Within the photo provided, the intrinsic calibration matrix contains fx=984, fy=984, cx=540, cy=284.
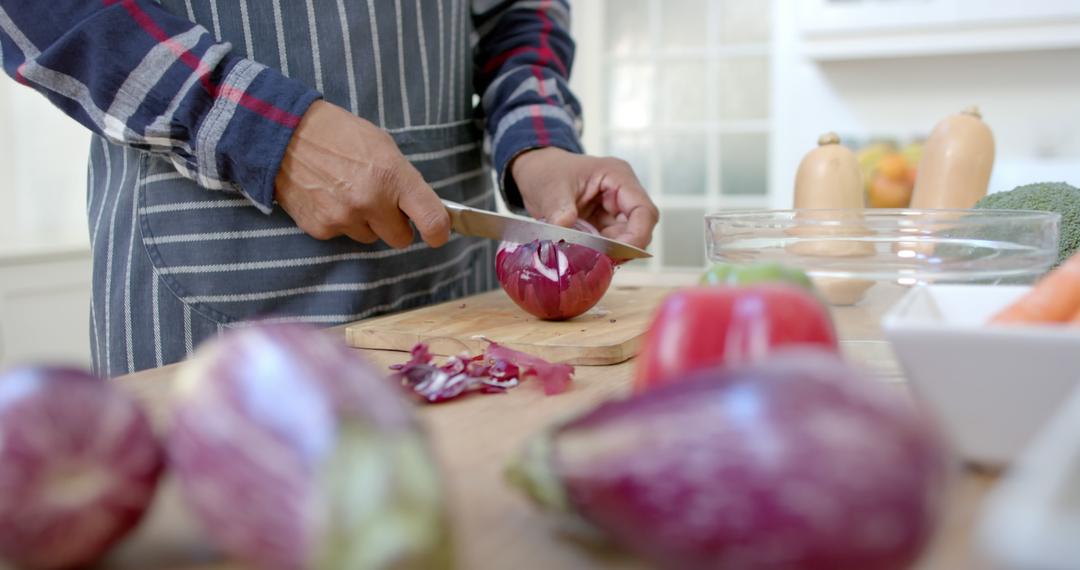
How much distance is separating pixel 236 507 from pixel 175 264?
3.09 ft

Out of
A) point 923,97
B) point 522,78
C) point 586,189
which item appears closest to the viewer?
point 586,189

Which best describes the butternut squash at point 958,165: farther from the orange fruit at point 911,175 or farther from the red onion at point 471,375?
the orange fruit at point 911,175

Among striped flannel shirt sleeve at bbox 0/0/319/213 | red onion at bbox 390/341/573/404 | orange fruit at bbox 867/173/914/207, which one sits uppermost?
striped flannel shirt sleeve at bbox 0/0/319/213

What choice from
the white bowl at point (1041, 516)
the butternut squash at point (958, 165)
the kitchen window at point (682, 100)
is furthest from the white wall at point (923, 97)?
the white bowl at point (1041, 516)

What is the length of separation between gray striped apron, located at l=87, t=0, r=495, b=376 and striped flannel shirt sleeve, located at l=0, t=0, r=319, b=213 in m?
0.11

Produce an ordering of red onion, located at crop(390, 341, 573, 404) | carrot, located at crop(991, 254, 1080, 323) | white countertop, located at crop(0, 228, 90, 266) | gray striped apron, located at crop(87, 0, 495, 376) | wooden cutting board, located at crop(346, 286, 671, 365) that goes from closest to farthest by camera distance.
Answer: carrot, located at crop(991, 254, 1080, 323) < red onion, located at crop(390, 341, 573, 404) < wooden cutting board, located at crop(346, 286, 671, 365) < gray striped apron, located at crop(87, 0, 495, 376) < white countertop, located at crop(0, 228, 90, 266)

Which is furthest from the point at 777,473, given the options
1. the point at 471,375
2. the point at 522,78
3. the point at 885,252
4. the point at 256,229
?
the point at 522,78

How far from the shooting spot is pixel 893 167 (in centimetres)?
224

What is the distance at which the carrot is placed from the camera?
61 cm

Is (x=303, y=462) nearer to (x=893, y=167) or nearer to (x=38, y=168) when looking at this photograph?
(x=893, y=167)

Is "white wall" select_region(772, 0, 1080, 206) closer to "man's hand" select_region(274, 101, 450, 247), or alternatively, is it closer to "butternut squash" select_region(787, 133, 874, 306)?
"butternut squash" select_region(787, 133, 874, 306)

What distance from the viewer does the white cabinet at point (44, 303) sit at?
289 centimetres

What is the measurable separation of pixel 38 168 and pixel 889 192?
250 cm

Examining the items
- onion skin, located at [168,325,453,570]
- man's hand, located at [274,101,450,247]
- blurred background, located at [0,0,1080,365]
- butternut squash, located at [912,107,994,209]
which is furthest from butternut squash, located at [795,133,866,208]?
blurred background, located at [0,0,1080,365]
